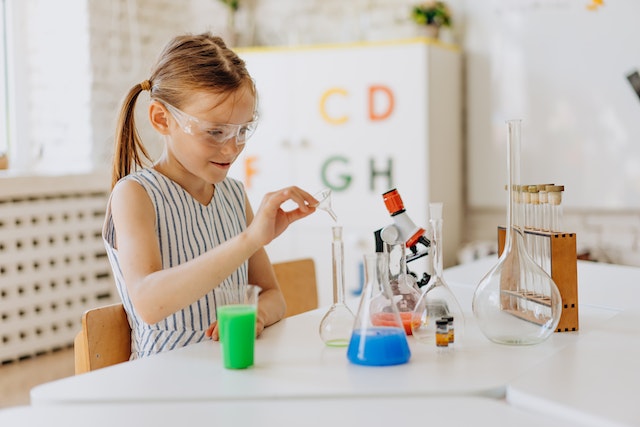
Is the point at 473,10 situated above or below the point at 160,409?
above

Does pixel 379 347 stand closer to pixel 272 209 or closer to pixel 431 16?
pixel 272 209

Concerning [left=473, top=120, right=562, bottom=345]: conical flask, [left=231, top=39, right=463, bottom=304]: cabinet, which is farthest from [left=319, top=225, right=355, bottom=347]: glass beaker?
[left=231, top=39, right=463, bottom=304]: cabinet

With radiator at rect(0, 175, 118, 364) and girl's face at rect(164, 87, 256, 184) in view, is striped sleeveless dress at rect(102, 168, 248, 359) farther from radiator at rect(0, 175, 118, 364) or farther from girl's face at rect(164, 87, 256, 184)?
radiator at rect(0, 175, 118, 364)

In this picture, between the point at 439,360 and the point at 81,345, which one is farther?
the point at 81,345

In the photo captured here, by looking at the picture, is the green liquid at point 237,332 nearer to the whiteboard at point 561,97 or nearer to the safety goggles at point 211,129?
the safety goggles at point 211,129

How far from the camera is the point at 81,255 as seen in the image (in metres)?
3.93

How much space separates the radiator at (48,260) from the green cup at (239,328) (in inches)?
106

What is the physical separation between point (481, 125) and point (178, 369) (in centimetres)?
302

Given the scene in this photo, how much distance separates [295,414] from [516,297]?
0.52 meters

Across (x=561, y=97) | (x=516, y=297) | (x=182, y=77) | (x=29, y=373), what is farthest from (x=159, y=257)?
(x=561, y=97)

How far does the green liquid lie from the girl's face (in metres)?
0.47

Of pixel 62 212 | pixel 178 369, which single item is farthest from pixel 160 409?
pixel 62 212

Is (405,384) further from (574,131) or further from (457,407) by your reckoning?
(574,131)

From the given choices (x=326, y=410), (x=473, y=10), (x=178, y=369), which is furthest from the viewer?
(x=473, y=10)
